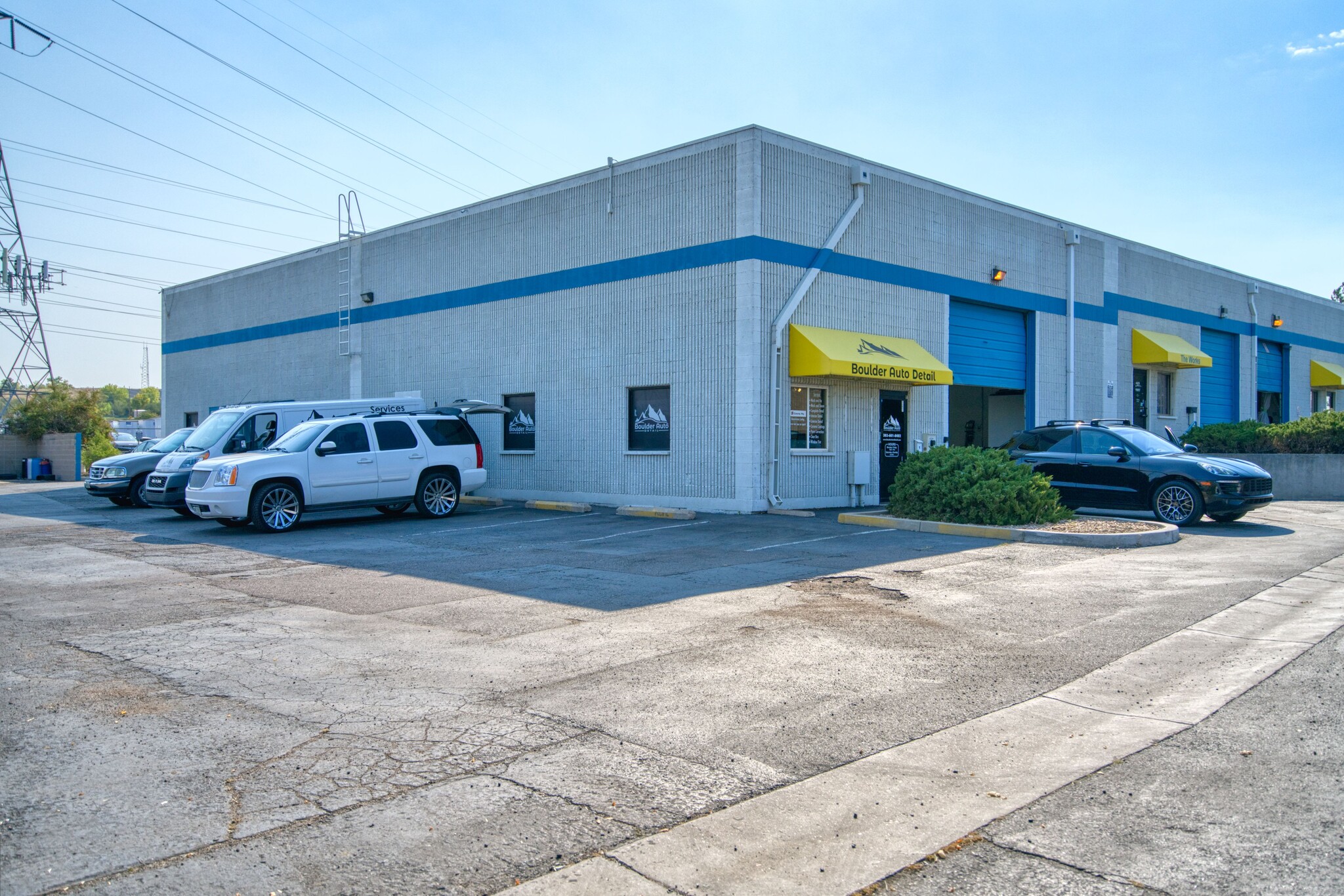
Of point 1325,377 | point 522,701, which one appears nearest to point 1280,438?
point 1325,377

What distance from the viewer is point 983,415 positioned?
26.8 m

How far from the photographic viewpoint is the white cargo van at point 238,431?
17500 mm

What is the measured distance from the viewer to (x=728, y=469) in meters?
17.4

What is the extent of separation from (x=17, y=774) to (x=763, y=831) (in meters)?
3.44

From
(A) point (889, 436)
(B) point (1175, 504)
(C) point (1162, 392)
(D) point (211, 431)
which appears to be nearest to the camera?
(B) point (1175, 504)

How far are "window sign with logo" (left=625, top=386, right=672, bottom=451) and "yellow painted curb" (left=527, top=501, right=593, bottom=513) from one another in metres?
1.51

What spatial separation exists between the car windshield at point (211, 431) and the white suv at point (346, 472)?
2.40 metres

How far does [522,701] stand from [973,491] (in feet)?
33.5

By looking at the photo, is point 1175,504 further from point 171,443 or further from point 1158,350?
point 171,443

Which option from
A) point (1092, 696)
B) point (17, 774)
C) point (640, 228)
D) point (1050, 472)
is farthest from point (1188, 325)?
point (17, 774)

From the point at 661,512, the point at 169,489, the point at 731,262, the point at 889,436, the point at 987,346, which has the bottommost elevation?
the point at 661,512

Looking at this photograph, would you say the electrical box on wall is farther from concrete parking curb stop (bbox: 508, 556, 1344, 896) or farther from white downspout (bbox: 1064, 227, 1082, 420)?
concrete parking curb stop (bbox: 508, 556, 1344, 896)

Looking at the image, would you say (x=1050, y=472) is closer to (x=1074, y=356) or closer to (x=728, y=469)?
(x=728, y=469)

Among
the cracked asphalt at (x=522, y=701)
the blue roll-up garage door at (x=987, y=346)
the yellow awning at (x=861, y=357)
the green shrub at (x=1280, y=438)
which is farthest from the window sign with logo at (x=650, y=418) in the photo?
the green shrub at (x=1280, y=438)
